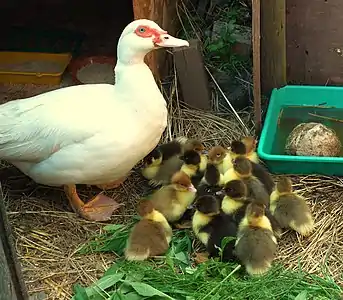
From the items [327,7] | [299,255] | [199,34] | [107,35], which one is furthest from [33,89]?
[299,255]

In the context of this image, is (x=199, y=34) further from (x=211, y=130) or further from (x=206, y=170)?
(x=206, y=170)

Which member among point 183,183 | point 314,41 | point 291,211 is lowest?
point 291,211

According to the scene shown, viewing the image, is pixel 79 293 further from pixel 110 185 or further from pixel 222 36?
pixel 222 36

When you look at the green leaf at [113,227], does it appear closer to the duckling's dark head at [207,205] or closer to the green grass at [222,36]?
the duckling's dark head at [207,205]

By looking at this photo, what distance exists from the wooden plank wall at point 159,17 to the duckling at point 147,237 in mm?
987

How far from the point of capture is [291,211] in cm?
292

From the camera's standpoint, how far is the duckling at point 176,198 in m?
2.98

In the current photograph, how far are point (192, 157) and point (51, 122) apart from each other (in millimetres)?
600

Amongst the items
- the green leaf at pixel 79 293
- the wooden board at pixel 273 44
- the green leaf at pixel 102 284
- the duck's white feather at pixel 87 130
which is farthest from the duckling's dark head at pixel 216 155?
the wooden board at pixel 273 44

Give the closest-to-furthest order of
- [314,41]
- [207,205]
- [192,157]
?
[207,205] → [192,157] → [314,41]

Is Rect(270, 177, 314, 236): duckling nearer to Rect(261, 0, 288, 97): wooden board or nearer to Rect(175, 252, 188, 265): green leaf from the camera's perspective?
Rect(175, 252, 188, 265): green leaf

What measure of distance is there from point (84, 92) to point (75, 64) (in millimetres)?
1255

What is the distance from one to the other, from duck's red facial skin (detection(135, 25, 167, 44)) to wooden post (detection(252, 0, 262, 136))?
522 millimetres

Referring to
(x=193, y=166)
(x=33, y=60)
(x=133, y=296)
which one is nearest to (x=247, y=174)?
(x=193, y=166)
